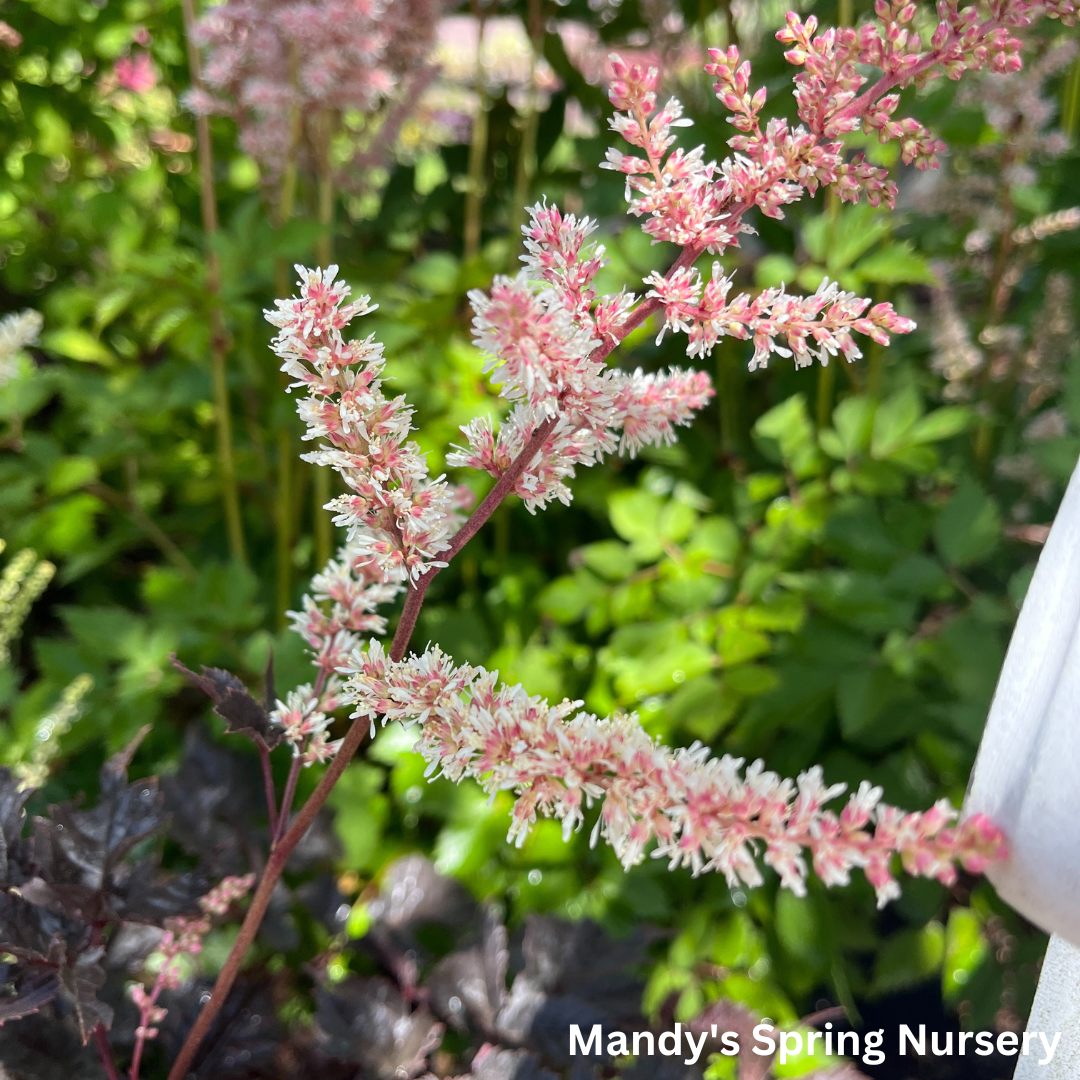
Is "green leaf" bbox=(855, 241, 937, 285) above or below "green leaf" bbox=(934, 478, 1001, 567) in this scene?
above

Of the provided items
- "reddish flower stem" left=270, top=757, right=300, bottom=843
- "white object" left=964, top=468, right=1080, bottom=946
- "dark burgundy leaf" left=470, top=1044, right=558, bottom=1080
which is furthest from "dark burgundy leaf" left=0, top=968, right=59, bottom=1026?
"white object" left=964, top=468, right=1080, bottom=946

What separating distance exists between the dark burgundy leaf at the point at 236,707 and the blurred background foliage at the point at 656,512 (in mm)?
425

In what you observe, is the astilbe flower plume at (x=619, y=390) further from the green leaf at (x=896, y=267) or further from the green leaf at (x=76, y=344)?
the green leaf at (x=76, y=344)

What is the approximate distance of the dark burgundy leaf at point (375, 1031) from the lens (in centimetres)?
65

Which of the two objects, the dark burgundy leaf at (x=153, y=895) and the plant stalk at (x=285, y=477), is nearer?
the dark burgundy leaf at (x=153, y=895)

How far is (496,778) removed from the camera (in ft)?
1.16

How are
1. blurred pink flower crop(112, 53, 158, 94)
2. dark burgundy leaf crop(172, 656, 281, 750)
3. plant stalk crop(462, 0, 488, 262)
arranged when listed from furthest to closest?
blurred pink flower crop(112, 53, 158, 94) < plant stalk crop(462, 0, 488, 262) < dark burgundy leaf crop(172, 656, 281, 750)

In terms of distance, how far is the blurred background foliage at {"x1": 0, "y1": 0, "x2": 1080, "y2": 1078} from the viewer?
95 centimetres

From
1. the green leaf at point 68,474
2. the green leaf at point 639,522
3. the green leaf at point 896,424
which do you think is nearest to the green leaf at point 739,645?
the green leaf at point 639,522

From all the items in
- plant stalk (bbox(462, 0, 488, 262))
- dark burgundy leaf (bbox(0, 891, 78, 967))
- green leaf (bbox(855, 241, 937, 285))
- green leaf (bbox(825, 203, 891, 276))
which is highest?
plant stalk (bbox(462, 0, 488, 262))

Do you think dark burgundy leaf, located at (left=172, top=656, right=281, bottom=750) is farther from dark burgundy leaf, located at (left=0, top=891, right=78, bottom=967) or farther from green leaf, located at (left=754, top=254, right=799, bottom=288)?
green leaf, located at (left=754, top=254, right=799, bottom=288)

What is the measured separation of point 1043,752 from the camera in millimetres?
355

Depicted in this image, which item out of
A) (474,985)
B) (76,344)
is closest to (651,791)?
(474,985)

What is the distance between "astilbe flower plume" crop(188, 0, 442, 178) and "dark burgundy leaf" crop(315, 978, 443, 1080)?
30.6 inches
